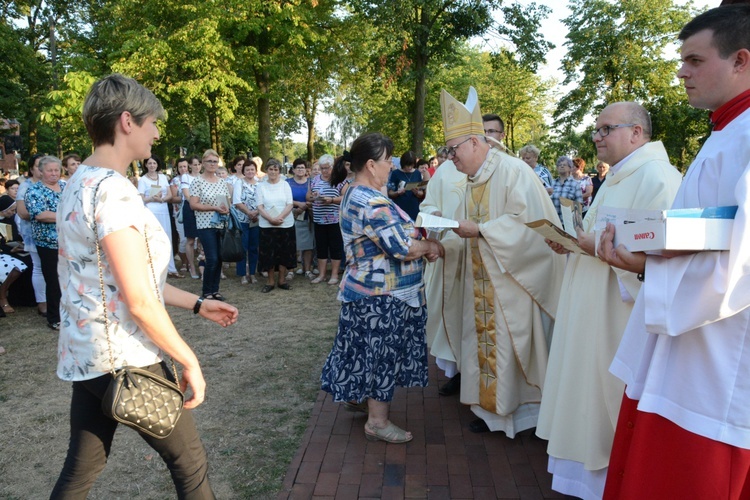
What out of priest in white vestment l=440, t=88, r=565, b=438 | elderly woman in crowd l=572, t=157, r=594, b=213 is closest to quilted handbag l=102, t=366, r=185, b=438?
priest in white vestment l=440, t=88, r=565, b=438

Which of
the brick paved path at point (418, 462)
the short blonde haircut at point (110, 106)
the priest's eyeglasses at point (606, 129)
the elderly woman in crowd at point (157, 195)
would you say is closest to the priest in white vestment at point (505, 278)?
the brick paved path at point (418, 462)

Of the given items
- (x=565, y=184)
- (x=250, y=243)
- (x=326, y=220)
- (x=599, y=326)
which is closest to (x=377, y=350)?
(x=599, y=326)

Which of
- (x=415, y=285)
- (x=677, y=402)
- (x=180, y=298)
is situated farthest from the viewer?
(x=415, y=285)

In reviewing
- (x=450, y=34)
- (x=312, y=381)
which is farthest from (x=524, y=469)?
(x=450, y=34)

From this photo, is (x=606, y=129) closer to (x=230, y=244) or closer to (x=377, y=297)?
(x=377, y=297)

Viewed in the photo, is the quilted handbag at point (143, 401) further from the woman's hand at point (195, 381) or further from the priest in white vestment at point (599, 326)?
the priest in white vestment at point (599, 326)

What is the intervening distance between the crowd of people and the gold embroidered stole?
0.01 m

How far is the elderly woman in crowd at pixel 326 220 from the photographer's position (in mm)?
8922

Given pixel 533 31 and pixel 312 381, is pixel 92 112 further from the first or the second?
pixel 533 31

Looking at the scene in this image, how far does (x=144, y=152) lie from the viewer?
Answer: 2137mm

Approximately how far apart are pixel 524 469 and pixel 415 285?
1.26 m

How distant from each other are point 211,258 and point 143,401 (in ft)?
19.1

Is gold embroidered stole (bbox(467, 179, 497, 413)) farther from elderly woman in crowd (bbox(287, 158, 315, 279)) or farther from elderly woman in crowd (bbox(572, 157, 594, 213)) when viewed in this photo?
elderly woman in crowd (bbox(572, 157, 594, 213))

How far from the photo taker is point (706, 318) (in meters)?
1.61
